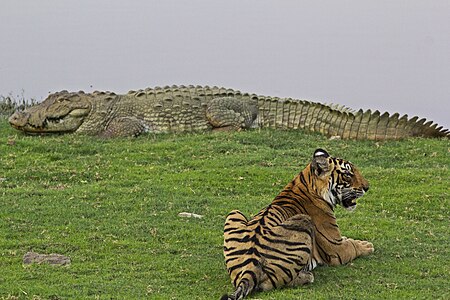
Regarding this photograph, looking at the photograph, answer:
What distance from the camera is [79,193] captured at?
12359 millimetres

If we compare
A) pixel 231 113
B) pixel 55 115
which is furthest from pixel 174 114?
pixel 55 115

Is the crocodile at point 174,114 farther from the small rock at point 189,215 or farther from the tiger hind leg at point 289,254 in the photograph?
the tiger hind leg at point 289,254

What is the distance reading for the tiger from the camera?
307 inches

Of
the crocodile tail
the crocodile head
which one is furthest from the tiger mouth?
the crocodile head

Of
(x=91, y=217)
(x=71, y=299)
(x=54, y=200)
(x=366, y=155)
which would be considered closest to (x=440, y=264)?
(x=71, y=299)

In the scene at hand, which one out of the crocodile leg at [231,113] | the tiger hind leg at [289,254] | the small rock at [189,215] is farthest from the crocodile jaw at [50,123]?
the tiger hind leg at [289,254]

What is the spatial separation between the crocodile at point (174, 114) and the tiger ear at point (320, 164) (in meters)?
8.57

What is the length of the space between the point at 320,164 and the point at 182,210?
3.25m

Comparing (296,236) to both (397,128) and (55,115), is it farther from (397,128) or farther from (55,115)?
(55,115)

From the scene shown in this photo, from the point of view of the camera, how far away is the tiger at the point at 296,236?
7797 mm

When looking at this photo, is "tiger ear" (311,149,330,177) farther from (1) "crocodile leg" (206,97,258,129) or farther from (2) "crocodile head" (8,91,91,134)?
(2) "crocodile head" (8,91,91,134)

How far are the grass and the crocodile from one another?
47cm

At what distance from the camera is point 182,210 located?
452 inches

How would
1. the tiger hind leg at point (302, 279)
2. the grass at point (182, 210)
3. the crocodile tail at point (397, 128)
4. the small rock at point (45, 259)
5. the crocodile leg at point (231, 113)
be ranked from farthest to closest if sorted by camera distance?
the crocodile leg at point (231, 113)
the crocodile tail at point (397, 128)
the small rock at point (45, 259)
the grass at point (182, 210)
the tiger hind leg at point (302, 279)
